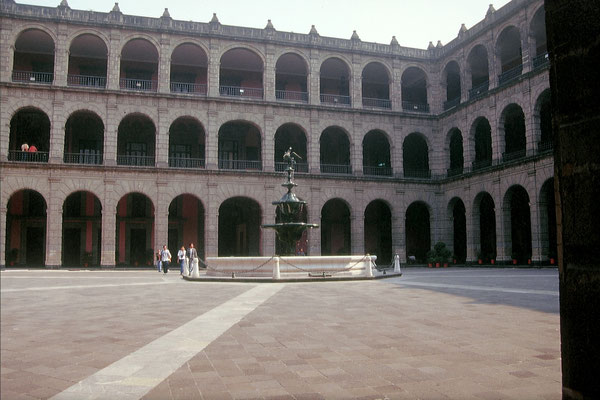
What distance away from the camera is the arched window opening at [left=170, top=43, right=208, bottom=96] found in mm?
32781

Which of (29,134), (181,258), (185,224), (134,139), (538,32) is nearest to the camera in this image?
(181,258)

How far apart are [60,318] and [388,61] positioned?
102 ft

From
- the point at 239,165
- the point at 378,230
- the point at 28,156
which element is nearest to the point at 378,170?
the point at 378,230

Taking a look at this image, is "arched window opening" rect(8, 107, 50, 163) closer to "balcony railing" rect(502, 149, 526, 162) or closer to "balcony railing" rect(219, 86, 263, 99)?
"balcony railing" rect(219, 86, 263, 99)

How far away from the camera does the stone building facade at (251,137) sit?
2831cm

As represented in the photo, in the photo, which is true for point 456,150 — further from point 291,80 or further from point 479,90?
point 291,80

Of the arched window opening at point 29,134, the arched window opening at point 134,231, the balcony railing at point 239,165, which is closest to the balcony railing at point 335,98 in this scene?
the balcony railing at point 239,165

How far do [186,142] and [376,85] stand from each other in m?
15.0

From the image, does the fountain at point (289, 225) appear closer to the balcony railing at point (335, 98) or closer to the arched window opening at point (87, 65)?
the balcony railing at point (335, 98)

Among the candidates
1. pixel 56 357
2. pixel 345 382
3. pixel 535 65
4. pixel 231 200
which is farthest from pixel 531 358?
pixel 231 200

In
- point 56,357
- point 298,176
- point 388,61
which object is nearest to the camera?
point 56,357

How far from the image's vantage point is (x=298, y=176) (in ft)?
104

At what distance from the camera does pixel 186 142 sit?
1334 inches

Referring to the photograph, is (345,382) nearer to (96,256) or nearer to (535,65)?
(535,65)
